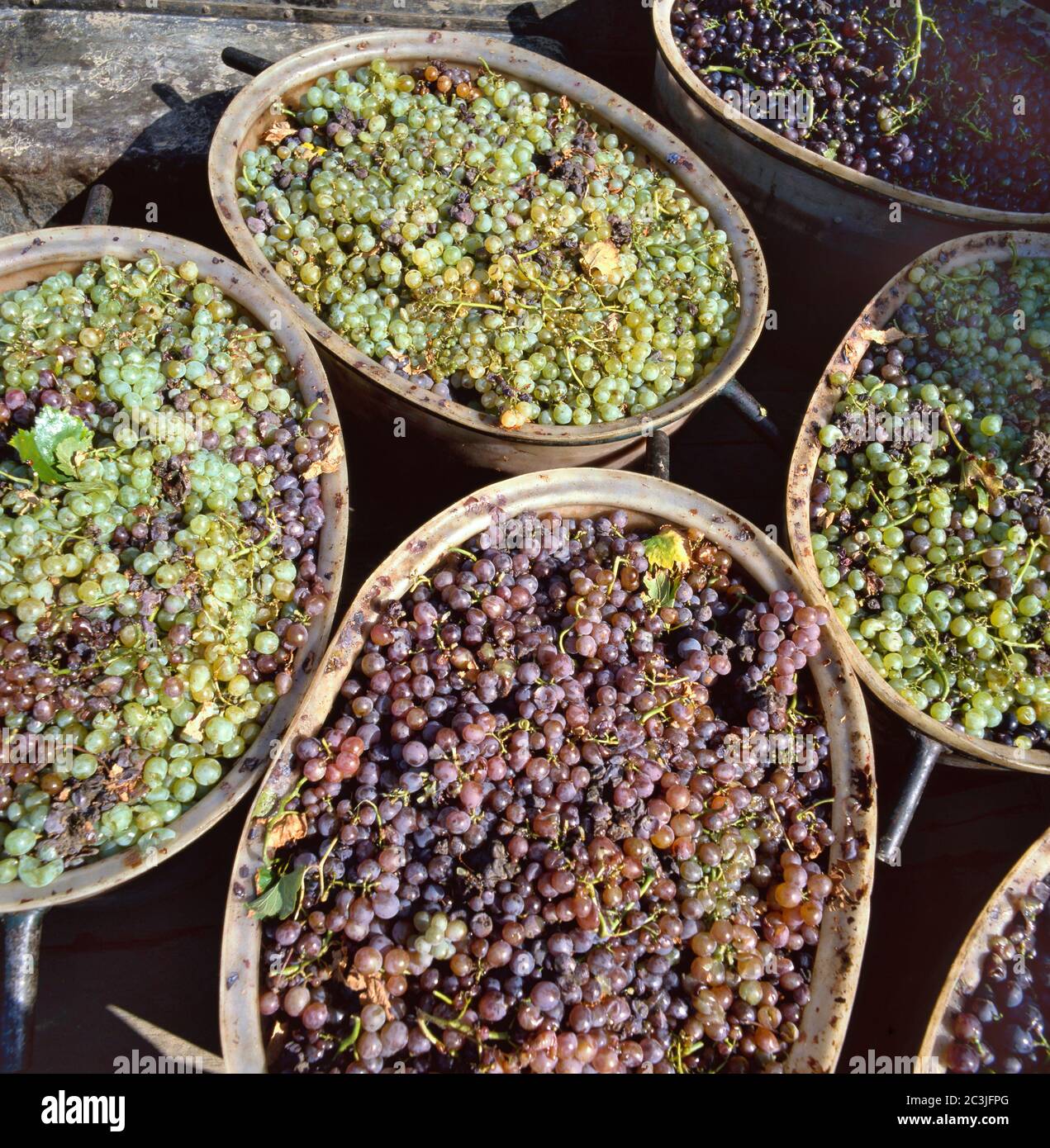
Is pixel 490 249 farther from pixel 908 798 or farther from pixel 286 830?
pixel 908 798

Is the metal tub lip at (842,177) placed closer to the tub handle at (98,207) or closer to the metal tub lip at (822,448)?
the metal tub lip at (822,448)

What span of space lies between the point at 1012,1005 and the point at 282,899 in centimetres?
139

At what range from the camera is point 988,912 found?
Result: 1571 mm

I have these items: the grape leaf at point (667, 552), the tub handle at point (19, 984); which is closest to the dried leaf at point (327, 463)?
the grape leaf at point (667, 552)

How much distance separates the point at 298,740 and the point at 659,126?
2.00 meters

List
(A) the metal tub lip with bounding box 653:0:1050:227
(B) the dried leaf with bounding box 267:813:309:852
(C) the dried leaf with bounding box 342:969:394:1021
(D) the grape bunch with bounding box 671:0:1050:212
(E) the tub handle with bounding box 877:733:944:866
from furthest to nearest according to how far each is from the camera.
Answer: (D) the grape bunch with bounding box 671:0:1050:212 → (A) the metal tub lip with bounding box 653:0:1050:227 → (E) the tub handle with bounding box 877:733:944:866 → (B) the dried leaf with bounding box 267:813:309:852 → (C) the dried leaf with bounding box 342:969:394:1021

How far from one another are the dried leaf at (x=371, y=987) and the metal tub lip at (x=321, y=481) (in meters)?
0.38

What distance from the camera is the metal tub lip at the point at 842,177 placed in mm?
2244

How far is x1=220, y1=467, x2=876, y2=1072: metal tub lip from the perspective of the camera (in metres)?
1.41

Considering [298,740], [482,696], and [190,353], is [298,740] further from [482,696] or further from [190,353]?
[190,353]

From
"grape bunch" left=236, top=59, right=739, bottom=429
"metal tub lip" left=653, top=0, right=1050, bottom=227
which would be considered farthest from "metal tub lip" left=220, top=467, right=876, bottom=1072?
"metal tub lip" left=653, top=0, right=1050, bottom=227

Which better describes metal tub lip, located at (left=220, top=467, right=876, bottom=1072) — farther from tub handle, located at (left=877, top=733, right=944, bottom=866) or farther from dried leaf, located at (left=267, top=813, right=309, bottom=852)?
tub handle, located at (left=877, top=733, right=944, bottom=866)

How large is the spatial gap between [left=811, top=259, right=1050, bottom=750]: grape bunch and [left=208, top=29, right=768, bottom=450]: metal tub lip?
381 millimetres
